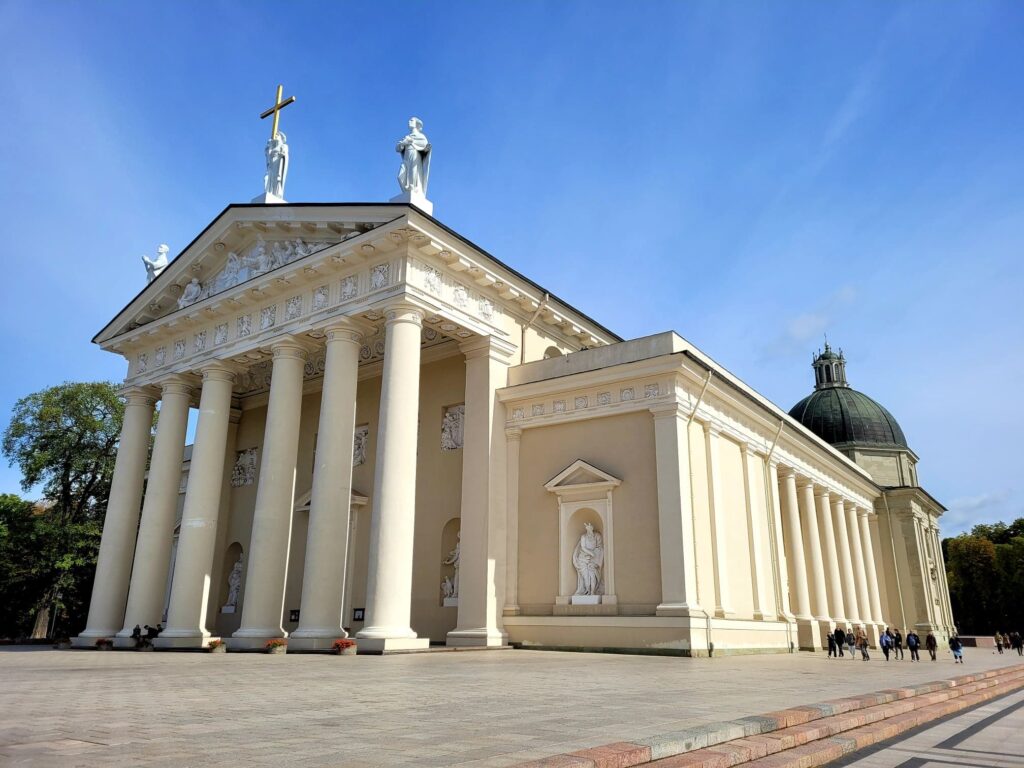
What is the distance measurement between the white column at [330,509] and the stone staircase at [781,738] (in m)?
12.6

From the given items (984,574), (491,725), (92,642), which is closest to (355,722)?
(491,725)

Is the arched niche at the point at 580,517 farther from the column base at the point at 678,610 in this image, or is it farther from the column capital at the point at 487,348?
the column capital at the point at 487,348

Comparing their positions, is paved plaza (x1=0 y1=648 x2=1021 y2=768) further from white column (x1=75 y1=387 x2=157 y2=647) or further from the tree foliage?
the tree foliage

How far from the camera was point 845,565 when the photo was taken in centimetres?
3331

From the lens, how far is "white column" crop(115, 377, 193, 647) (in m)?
23.6

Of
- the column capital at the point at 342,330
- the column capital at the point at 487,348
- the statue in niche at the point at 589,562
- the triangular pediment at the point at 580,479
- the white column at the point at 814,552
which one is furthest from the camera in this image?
the white column at the point at 814,552

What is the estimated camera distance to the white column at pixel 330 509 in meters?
17.9

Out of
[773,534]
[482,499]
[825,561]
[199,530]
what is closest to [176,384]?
[199,530]

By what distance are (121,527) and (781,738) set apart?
25.0m

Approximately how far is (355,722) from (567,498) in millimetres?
14711

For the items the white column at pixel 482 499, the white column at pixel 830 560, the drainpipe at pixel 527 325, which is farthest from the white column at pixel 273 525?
the white column at pixel 830 560

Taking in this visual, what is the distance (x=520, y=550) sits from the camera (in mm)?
21000

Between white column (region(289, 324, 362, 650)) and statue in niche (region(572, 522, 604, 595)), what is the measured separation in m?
6.16

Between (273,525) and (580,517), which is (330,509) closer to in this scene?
(273,525)
